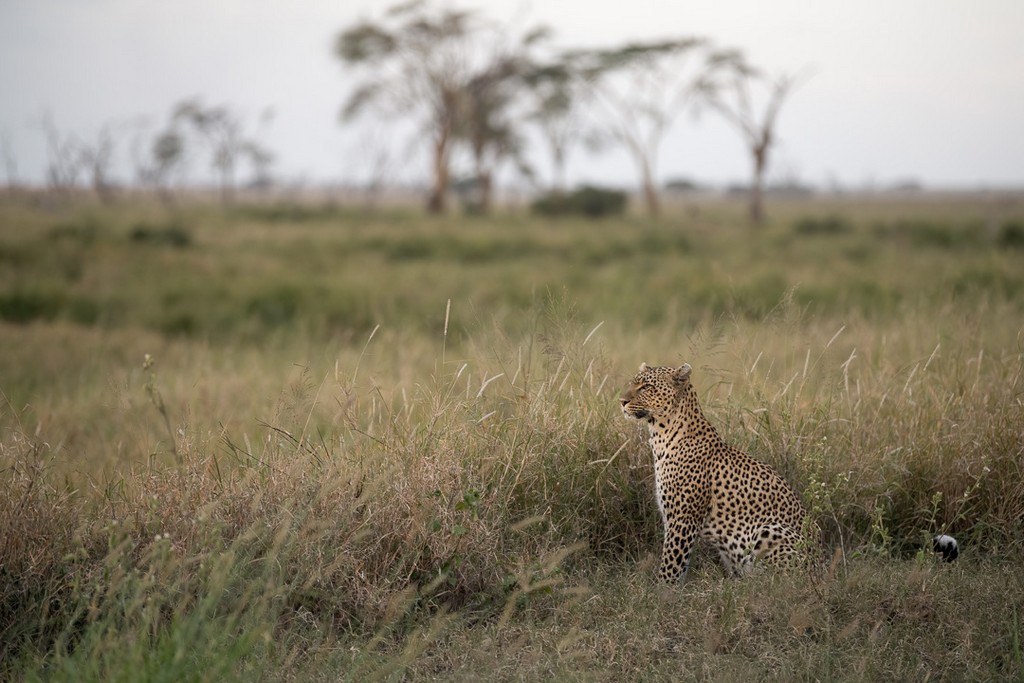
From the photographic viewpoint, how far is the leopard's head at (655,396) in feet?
12.1

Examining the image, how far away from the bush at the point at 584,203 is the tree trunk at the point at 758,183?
432 cm

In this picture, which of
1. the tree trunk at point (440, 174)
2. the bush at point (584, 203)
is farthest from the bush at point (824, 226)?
the tree trunk at point (440, 174)

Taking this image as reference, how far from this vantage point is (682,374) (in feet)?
12.0

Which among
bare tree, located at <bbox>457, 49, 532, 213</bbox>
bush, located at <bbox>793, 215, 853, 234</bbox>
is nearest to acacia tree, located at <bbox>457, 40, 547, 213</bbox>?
bare tree, located at <bbox>457, 49, 532, 213</bbox>

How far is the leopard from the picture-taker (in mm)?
3438

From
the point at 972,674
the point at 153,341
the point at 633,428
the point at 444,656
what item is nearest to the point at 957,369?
the point at 633,428

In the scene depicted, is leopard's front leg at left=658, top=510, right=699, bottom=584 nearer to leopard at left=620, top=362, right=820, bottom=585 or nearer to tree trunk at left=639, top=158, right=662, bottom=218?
leopard at left=620, top=362, right=820, bottom=585

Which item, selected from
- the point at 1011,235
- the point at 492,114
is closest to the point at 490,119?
the point at 492,114

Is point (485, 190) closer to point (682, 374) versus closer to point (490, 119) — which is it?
point (490, 119)

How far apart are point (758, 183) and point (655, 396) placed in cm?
2960

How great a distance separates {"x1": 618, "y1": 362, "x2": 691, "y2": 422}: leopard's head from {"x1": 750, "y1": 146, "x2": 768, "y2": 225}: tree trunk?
92.0 ft

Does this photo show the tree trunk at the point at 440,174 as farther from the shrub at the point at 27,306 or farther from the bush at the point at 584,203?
the shrub at the point at 27,306

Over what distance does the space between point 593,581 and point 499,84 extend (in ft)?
114

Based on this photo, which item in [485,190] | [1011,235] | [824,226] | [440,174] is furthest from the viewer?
[485,190]
